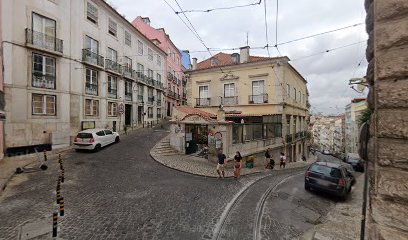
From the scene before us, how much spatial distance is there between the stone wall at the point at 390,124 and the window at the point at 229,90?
75.0 ft

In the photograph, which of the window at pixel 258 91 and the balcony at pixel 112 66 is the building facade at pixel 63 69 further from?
the window at pixel 258 91

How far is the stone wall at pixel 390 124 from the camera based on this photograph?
215 cm

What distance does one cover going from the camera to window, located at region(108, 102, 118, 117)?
23.8m

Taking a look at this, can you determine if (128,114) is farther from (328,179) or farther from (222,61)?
(328,179)

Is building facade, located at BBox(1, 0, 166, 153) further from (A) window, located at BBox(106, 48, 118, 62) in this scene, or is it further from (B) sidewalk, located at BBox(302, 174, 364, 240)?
(B) sidewalk, located at BBox(302, 174, 364, 240)

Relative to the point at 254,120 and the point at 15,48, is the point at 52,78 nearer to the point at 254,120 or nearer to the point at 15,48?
the point at 15,48


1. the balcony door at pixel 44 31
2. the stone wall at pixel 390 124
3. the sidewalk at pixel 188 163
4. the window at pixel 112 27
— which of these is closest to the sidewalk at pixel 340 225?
the stone wall at pixel 390 124

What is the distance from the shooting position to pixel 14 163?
12.9m

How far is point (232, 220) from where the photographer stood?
6.50m

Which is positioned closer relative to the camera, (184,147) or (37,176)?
(37,176)

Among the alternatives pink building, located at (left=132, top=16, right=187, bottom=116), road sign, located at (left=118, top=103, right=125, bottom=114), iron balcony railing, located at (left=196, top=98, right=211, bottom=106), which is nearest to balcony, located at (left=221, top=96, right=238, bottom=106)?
iron balcony railing, located at (left=196, top=98, right=211, bottom=106)

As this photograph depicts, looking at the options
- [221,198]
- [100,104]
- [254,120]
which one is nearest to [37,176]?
[221,198]

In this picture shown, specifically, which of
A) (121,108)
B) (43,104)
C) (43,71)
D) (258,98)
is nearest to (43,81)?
(43,71)

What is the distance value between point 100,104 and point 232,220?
20244 mm
